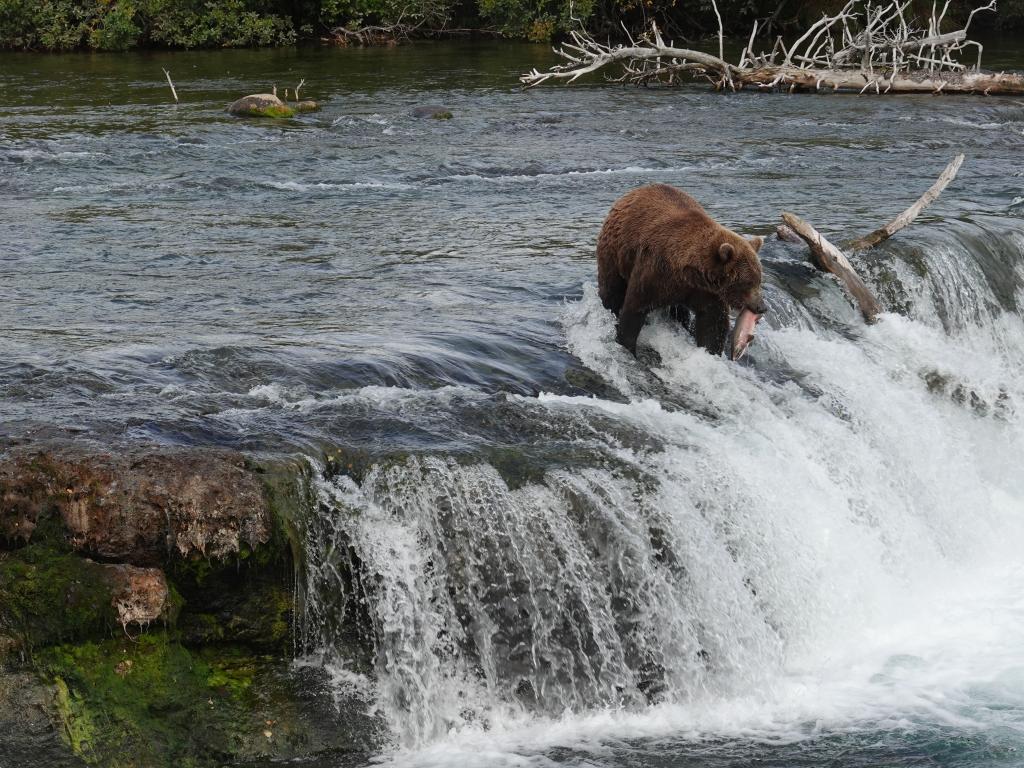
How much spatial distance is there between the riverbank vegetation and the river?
787 inches

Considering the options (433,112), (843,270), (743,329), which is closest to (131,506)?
(743,329)

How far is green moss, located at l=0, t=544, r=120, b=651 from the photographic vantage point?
611 centimetres

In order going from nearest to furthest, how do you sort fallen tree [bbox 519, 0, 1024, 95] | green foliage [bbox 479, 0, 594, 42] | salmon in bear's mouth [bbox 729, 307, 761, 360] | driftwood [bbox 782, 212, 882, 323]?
salmon in bear's mouth [bbox 729, 307, 761, 360] → driftwood [bbox 782, 212, 882, 323] → fallen tree [bbox 519, 0, 1024, 95] → green foliage [bbox 479, 0, 594, 42]

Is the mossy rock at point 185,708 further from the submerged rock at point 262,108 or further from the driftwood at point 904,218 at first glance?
the submerged rock at point 262,108

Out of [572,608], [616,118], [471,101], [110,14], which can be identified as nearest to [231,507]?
[572,608]

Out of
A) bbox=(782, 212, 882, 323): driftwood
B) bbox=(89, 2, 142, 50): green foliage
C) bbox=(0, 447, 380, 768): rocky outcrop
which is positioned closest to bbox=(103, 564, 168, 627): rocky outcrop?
bbox=(0, 447, 380, 768): rocky outcrop

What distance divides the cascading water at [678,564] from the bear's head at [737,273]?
2.33 feet

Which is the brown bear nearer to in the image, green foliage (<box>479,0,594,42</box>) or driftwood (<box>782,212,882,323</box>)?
driftwood (<box>782,212,882,323</box>)

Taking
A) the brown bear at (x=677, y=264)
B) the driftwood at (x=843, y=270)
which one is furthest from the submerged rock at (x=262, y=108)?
the brown bear at (x=677, y=264)

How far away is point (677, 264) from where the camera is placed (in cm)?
893

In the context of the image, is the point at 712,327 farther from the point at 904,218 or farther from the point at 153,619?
the point at 153,619

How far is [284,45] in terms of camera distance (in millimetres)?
35969

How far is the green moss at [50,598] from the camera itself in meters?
6.11

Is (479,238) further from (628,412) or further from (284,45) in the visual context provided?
(284,45)
